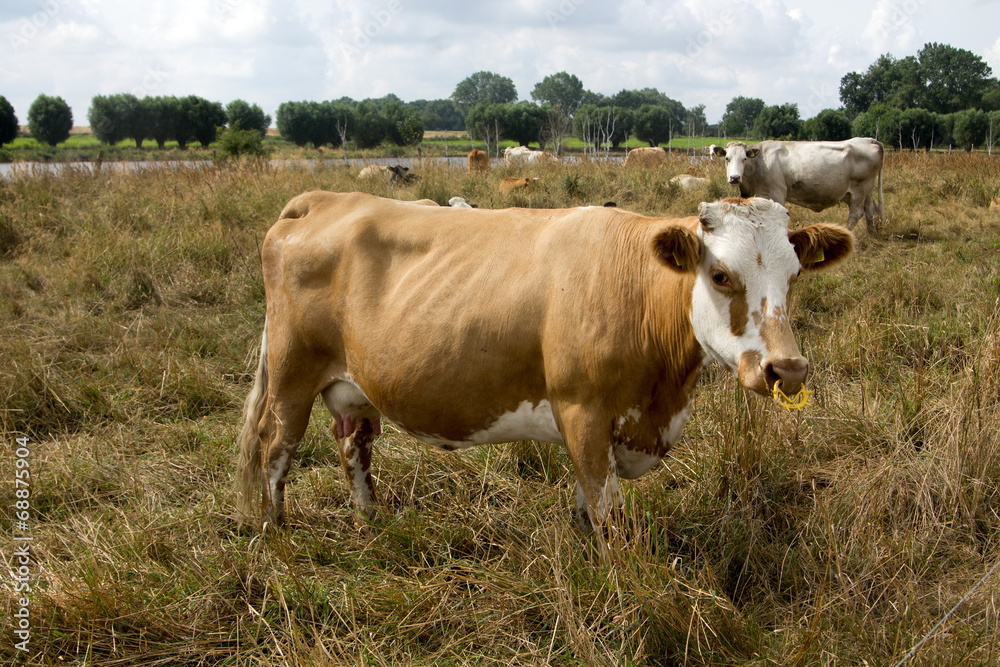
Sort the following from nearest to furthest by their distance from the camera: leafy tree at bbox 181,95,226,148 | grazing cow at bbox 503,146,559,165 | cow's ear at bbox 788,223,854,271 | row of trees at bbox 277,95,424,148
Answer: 1. cow's ear at bbox 788,223,854,271
2. grazing cow at bbox 503,146,559,165
3. leafy tree at bbox 181,95,226,148
4. row of trees at bbox 277,95,424,148

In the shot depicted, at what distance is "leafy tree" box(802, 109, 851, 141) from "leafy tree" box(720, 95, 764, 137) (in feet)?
9.13

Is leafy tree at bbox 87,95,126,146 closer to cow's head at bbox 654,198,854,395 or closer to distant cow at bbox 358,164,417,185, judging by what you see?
distant cow at bbox 358,164,417,185

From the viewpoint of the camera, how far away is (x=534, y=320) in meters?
2.71

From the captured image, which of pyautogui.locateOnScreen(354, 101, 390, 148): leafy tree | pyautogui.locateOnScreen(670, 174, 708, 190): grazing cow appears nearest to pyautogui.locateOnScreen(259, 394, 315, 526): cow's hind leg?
pyautogui.locateOnScreen(670, 174, 708, 190): grazing cow

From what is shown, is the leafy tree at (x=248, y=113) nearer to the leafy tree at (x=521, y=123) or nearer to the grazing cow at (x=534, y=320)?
the leafy tree at (x=521, y=123)

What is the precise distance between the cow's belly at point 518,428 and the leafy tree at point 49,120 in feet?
196

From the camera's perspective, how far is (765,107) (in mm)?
33406

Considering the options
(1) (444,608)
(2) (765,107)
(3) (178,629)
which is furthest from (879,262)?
(2) (765,107)

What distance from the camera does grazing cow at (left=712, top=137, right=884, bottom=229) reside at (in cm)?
1152

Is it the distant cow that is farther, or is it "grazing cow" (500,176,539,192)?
the distant cow

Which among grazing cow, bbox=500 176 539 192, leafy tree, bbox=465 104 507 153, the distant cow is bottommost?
grazing cow, bbox=500 176 539 192

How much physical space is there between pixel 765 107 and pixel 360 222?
117 feet

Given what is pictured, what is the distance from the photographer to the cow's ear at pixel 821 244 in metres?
2.49

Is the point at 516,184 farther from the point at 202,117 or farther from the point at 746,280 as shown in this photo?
the point at 202,117
